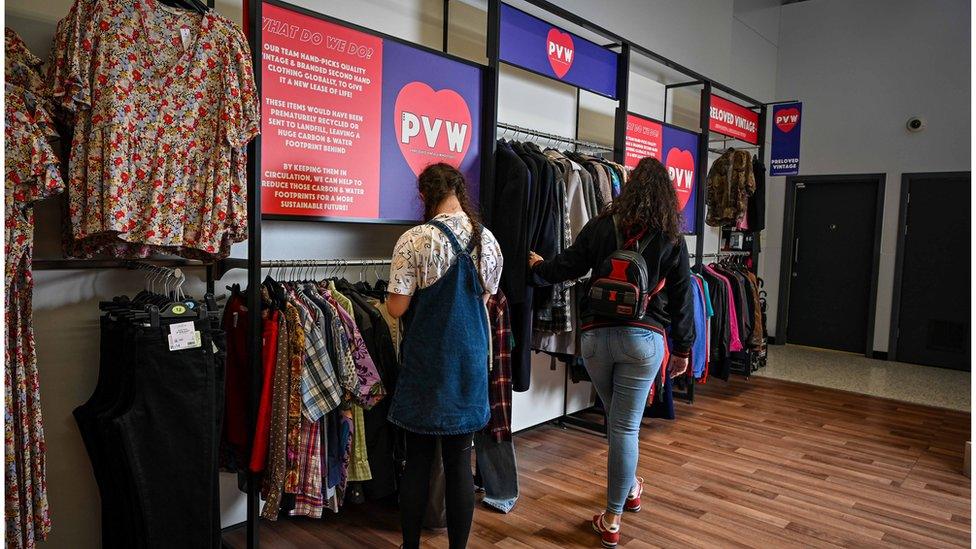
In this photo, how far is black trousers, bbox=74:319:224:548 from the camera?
2.05 m

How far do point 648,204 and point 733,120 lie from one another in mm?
3466

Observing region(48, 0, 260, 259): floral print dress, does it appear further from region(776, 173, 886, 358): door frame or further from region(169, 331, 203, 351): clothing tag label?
region(776, 173, 886, 358): door frame

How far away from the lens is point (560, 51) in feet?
12.2

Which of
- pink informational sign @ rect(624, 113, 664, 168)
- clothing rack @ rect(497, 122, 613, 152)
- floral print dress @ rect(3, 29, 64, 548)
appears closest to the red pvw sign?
pink informational sign @ rect(624, 113, 664, 168)

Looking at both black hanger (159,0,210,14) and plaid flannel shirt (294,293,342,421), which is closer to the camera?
black hanger (159,0,210,14)

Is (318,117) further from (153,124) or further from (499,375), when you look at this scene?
(499,375)

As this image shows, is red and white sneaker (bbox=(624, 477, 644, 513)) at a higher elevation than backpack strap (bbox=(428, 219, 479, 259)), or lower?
lower

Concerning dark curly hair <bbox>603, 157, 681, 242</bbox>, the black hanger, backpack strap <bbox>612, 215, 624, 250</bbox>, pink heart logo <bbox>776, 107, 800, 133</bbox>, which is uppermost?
pink heart logo <bbox>776, 107, 800, 133</bbox>

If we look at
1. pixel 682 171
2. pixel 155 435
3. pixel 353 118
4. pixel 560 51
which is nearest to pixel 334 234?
pixel 353 118

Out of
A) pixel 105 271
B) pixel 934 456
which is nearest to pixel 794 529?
pixel 934 456

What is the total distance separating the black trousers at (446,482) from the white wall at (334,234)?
0.94 metres

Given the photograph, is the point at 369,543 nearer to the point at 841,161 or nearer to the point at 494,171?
the point at 494,171

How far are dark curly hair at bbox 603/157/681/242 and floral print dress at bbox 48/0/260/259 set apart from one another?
1387 millimetres

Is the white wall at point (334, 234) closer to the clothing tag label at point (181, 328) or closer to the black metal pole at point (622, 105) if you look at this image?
the black metal pole at point (622, 105)
